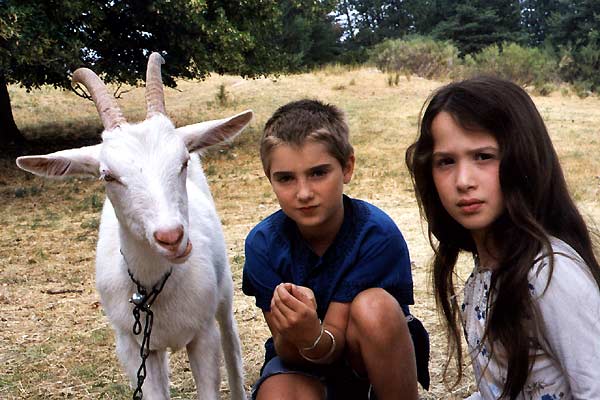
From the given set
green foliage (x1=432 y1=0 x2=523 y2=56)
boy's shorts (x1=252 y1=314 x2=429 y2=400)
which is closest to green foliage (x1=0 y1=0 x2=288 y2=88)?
boy's shorts (x1=252 y1=314 x2=429 y2=400)

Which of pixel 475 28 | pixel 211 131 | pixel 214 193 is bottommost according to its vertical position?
pixel 214 193

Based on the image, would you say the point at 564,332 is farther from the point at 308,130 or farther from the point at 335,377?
the point at 308,130

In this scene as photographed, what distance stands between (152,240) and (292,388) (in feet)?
2.31

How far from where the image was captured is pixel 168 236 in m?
2.29

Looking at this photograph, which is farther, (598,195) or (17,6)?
(17,6)

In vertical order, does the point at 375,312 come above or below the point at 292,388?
above

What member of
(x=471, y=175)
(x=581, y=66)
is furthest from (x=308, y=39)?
(x=471, y=175)

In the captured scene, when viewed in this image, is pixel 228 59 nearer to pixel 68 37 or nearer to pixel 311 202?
pixel 68 37

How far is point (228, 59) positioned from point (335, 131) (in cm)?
895

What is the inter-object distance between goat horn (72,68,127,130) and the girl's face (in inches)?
52.5

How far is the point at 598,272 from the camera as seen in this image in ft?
6.54

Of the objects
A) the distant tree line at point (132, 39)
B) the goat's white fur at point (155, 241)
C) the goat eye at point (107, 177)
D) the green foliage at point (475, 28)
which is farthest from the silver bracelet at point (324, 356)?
the green foliage at point (475, 28)

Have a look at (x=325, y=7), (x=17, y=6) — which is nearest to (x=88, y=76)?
(x=17, y=6)

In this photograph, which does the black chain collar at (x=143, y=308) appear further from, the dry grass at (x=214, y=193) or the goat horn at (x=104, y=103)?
the dry grass at (x=214, y=193)
